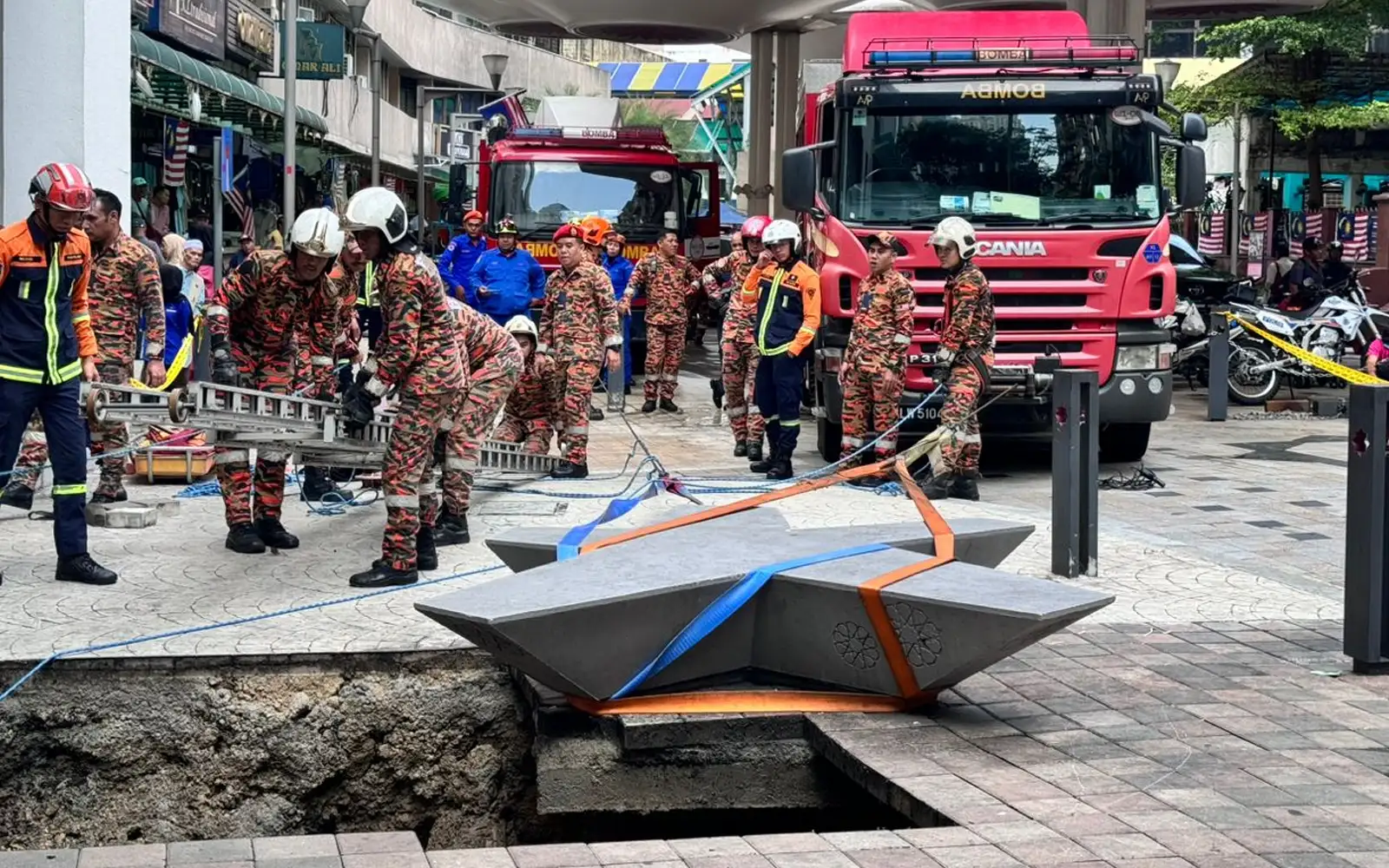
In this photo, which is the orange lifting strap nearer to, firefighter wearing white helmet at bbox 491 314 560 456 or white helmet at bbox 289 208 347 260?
white helmet at bbox 289 208 347 260

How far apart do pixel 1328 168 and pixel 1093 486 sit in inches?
1640

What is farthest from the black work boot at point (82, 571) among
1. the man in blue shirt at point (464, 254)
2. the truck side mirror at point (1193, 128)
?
the man in blue shirt at point (464, 254)

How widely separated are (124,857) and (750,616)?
7.87 feet

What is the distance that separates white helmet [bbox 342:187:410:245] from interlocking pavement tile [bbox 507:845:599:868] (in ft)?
12.8

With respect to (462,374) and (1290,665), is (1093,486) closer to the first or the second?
(1290,665)

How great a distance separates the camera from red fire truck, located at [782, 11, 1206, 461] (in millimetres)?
12875

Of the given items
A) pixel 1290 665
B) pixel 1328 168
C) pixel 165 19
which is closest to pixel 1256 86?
pixel 1328 168

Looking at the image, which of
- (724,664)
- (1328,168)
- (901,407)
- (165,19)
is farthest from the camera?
(1328,168)

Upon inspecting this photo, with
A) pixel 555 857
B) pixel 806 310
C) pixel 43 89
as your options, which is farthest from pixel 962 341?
pixel 555 857

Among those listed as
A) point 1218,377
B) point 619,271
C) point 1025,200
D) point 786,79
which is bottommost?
point 1218,377

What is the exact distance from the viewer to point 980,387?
11.8 meters

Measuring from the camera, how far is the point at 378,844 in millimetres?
4840

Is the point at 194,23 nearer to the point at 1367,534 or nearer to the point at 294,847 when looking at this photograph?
the point at 1367,534

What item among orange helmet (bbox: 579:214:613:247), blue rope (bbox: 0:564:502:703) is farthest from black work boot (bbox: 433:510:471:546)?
orange helmet (bbox: 579:214:613:247)
